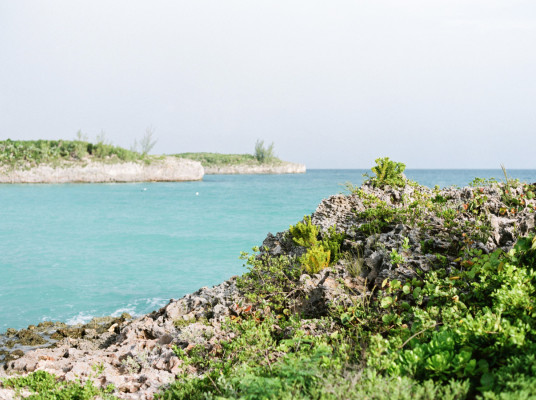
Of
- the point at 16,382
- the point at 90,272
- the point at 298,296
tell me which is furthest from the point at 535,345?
the point at 90,272

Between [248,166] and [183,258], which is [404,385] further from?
[248,166]

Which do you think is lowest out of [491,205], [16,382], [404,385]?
[16,382]

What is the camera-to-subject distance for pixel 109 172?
65688 millimetres

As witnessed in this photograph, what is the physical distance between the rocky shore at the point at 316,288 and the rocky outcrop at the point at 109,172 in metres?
59.5

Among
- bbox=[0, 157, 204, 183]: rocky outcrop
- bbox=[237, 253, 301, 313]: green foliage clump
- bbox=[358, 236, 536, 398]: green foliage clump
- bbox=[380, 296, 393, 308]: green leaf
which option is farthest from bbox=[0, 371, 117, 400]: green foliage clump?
bbox=[0, 157, 204, 183]: rocky outcrop

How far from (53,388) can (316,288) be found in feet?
11.0

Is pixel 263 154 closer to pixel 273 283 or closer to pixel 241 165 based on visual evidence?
pixel 241 165

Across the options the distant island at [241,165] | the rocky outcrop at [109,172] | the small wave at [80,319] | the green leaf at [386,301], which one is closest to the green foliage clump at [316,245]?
the green leaf at [386,301]

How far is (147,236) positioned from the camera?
2119 cm

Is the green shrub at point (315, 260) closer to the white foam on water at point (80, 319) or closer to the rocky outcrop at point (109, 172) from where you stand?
the white foam on water at point (80, 319)

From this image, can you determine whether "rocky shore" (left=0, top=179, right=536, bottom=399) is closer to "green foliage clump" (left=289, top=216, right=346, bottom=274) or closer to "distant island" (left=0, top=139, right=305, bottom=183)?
"green foliage clump" (left=289, top=216, right=346, bottom=274)

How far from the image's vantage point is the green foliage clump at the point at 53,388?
14.0ft

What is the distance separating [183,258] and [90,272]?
11.2 feet

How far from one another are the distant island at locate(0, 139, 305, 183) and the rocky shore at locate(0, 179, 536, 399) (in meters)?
59.6
